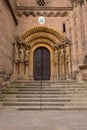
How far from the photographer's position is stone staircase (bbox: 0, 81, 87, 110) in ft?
20.8

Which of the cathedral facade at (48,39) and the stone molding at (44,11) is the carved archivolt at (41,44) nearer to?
the cathedral facade at (48,39)

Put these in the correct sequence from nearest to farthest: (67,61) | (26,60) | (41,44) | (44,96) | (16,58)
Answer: (44,96)
(16,58)
(67,61)
(26,60)
(41,44)

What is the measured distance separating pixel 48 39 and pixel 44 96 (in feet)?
22.5

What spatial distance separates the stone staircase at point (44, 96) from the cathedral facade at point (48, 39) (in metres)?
3.38

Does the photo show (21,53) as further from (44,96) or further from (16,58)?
(44,96)

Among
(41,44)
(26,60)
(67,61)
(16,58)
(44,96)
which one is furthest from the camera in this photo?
(41,44)

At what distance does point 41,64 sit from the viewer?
42.8 feet

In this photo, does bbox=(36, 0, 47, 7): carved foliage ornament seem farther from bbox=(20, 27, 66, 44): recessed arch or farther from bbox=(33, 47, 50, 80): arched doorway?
bbox=(33, 47, 50, 80): arched doorway

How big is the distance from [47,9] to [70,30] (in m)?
2.47

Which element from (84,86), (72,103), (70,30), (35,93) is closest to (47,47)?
(70,30)

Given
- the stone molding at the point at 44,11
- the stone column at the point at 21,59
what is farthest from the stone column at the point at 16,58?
the stone molding at the point at 44,11

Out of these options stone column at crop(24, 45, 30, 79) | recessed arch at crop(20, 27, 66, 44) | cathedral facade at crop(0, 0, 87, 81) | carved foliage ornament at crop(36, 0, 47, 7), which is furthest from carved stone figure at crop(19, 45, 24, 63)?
carved foliage ornament at crop(36, 0, 47, 7)

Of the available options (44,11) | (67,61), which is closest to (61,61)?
(67,61)

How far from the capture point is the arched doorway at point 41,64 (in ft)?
42.1
